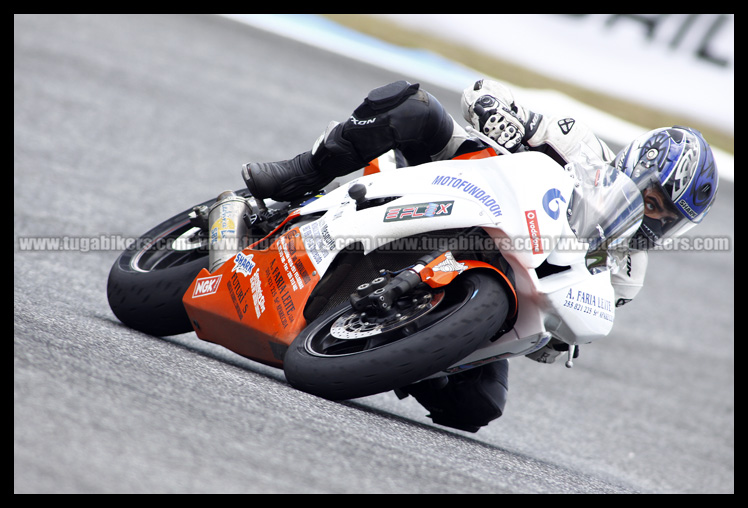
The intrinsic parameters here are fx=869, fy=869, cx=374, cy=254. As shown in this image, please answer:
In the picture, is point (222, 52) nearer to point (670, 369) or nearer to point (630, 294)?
point (670, 369)

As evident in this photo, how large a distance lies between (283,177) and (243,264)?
435mm

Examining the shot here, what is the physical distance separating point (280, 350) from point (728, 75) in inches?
310

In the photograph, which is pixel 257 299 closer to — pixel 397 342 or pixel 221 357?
pixel 221 357

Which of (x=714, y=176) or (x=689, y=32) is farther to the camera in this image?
(x=689, y=32)

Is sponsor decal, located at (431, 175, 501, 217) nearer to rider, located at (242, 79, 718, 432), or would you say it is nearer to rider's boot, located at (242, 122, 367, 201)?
rider, located at (242, 79, 718, 432)

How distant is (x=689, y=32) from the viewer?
9289 millimetres

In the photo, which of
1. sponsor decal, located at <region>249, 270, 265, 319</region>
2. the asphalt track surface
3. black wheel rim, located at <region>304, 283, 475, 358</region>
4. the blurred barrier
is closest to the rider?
the asphalt track surface

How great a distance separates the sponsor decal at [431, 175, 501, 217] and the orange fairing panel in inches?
21.9

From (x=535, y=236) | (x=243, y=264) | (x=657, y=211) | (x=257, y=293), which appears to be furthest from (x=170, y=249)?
(x=657, y=211)

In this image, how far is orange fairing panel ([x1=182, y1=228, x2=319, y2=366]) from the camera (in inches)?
122

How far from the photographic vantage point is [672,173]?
3.05 meters

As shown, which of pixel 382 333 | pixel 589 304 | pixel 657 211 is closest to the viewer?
pixel 382 333
